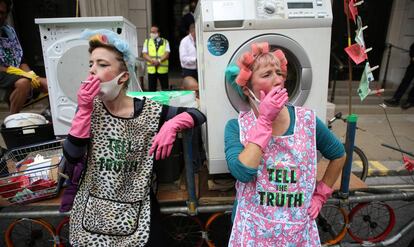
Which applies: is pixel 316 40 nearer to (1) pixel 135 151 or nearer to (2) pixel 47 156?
(1) pixel 135 151

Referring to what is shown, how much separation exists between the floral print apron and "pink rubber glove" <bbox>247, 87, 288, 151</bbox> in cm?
13

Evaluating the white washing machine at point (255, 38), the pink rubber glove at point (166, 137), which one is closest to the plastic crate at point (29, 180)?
the pink rubber glove at point (166, 137)

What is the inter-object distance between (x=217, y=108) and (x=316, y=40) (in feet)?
3.07

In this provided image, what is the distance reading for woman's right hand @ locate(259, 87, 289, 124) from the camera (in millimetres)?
1511

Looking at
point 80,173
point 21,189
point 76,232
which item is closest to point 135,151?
point 80,173

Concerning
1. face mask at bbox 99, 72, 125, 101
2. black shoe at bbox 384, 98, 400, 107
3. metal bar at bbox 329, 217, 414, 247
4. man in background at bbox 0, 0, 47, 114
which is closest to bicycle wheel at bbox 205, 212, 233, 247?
metal bar at bbox 329, 217, 414, 247

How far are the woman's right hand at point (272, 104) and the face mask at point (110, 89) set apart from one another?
858 mm

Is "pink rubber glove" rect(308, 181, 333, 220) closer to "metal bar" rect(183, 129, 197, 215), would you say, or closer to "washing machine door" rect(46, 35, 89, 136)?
"metal bar" rect(183, 129, 197, 215)

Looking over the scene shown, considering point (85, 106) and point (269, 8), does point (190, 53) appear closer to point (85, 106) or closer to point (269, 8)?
point (269, 8)

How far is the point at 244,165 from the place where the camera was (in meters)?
1.53

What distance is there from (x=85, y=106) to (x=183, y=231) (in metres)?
1.69

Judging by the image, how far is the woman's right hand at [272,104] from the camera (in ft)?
4.96

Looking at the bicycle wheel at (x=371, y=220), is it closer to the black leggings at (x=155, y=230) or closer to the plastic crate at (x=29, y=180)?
the black leggings at (x=155, y=230)

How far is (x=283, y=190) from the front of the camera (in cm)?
164
